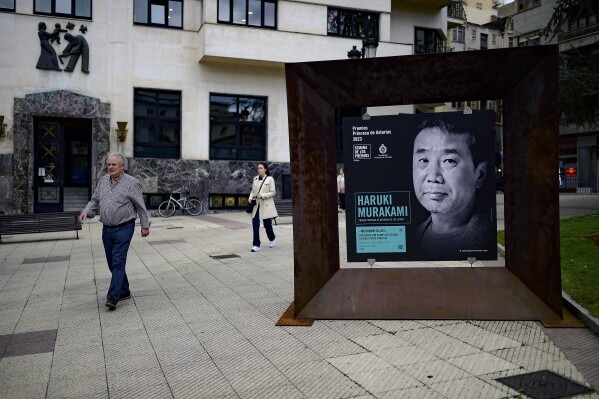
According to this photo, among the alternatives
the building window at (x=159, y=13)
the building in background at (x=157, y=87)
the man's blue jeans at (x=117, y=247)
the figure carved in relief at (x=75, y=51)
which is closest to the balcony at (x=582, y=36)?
the building in background at (x=157, y=87)

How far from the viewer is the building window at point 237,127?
76.0 ft

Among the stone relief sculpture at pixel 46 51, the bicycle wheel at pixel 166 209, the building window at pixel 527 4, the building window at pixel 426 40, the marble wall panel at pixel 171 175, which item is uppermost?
the building window at pixel 527 4

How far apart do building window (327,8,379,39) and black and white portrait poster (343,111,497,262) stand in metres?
19.7

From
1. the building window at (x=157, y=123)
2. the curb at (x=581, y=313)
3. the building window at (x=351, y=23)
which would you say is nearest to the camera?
the curb at (x=581, y=313)

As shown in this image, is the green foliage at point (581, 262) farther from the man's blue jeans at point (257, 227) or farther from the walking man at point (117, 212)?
the man's blue jeans at point (257, 227)

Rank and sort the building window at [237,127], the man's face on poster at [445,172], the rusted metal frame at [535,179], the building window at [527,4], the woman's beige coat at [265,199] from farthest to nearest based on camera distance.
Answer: the building window at [527,4] < the building window at [237,127] < the woman's beige coat at [265,199] < the man's face on poster at [445,172] < the rusted metal frame at [535,179]

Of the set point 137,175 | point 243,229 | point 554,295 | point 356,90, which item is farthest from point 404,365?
point 137,175

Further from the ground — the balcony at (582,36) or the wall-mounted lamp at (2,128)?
the balcony at (582,36)

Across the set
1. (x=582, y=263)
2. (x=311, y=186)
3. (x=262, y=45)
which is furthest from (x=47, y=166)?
(x=582, y=263)

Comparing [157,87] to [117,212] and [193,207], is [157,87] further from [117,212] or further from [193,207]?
[117,212]

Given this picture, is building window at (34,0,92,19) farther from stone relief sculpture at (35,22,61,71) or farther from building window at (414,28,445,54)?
building window at (414,28,445,54)

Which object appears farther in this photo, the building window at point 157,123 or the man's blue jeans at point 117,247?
the building window at point 157,123

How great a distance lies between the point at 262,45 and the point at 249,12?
1688mm

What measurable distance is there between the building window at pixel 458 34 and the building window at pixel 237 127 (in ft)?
138
